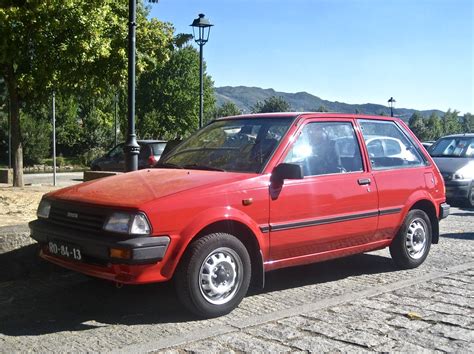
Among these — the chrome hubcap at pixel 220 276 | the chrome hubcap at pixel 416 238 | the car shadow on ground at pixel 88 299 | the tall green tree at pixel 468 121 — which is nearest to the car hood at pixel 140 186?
the chrome hubcap at pixel 220 276

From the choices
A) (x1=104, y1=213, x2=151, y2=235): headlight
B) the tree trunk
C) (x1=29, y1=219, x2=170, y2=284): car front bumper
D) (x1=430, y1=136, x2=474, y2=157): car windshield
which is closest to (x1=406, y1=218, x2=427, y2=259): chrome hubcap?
(x1=29, y1=219, x2=170, y2=284): car front bumper

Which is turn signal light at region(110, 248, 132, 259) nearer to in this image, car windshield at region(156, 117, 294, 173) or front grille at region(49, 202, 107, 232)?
front grille at region(49, 202, 107, 232)

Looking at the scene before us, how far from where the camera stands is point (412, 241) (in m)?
6.52

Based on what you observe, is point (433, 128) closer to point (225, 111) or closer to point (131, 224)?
point (225, 111)

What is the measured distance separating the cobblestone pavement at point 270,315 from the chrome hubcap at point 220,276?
0.64 ft

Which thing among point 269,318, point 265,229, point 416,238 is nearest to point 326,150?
point 265,229

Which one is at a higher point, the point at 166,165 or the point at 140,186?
the point at 166,165

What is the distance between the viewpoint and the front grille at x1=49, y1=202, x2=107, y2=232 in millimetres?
4488

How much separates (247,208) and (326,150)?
50.6 inches

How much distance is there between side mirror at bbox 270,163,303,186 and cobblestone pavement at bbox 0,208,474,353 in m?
1.11

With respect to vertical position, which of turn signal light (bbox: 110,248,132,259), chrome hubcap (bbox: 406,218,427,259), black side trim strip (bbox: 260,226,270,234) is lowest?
chrome hubcap (bbox: 406,218,427,259)

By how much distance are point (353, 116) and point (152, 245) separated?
9.73 feet

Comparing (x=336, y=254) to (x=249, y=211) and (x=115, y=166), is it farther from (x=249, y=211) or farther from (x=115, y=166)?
(x=115, y=166)

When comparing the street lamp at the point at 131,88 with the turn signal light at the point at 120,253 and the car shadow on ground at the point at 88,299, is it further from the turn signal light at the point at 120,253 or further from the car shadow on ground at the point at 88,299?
the turn signal light at the point at 120,253
